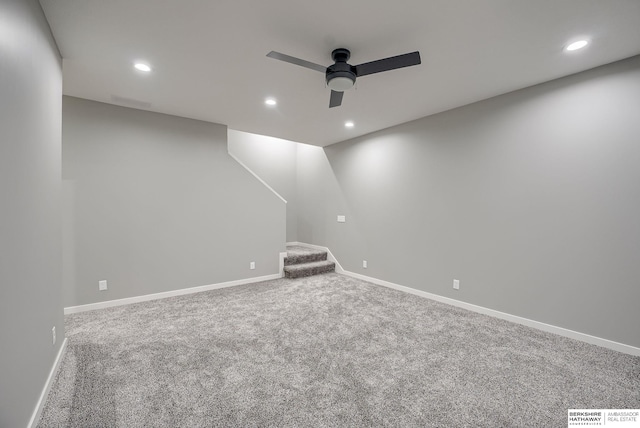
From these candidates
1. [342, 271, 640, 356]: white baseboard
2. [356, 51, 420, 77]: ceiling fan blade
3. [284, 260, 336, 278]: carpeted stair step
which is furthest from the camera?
[284, 260, 336, 278]: carpeted stair step

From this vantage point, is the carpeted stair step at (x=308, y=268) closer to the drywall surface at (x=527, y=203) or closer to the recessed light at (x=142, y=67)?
the drywall surface at (x=527, y=203)

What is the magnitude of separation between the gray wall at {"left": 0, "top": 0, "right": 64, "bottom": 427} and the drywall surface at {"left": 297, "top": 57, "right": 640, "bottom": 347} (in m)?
4.05

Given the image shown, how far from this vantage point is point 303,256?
17.7 ft

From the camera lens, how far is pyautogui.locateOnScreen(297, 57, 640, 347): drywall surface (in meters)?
2.52

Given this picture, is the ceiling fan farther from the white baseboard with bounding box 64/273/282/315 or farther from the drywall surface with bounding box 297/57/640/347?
the white baseboard with bounding box 64/273/282/315

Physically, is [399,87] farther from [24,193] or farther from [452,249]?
[24,193]

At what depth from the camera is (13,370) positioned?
1349 millimetres

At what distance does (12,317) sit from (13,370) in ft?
0.84

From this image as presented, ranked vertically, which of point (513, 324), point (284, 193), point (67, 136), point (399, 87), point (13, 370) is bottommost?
point (513, 324)

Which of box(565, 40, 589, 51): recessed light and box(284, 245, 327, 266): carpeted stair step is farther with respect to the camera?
box(284, 245, 327, 266): carpeted stair step

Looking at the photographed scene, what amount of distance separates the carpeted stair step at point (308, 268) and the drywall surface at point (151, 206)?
1.53ft

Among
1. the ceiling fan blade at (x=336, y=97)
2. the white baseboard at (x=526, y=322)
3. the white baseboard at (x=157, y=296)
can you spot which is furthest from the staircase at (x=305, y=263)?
the ceiling fan blade at (x=336, y=97)

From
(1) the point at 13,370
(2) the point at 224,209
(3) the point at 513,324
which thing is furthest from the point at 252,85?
(3) the point at 513,324

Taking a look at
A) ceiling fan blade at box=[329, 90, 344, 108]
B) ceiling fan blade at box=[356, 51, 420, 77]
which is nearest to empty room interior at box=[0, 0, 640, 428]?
ceiling fan blade at box=[356, 51, 420, 77]
